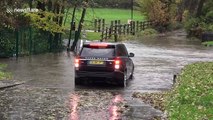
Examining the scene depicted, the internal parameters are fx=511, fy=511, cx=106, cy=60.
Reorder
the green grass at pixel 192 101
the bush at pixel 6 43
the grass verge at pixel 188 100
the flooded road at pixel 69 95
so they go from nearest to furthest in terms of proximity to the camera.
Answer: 1. the green grass at pixel 192 101
2. the grass verge at pixel 188 100
3. the flooded road at pixel 69 95
4. the bush at pixel 6 43

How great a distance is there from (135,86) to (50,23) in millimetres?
13871

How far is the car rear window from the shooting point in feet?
59.7

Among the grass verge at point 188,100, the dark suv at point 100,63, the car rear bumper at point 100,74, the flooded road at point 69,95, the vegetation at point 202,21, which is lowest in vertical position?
the flooded road at point 69,95

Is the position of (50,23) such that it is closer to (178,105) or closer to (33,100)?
(33,100)

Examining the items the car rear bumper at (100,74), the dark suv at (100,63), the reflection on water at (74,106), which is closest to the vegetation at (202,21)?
the dark suv at (100,63)

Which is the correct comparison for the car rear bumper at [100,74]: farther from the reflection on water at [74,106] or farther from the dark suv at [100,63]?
the reflection on water at [74,106]

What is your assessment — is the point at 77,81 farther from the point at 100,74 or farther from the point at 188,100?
the point at 188,100

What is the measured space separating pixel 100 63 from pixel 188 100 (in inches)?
208

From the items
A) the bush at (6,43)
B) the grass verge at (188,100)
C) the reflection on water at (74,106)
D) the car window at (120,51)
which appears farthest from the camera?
the bush at (6,43)

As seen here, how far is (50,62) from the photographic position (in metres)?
27.3

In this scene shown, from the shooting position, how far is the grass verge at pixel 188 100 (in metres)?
11.5

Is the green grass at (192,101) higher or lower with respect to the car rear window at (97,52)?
lower

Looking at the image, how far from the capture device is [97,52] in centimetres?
1828

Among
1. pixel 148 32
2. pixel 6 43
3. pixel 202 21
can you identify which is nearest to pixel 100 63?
pixel 6 43
